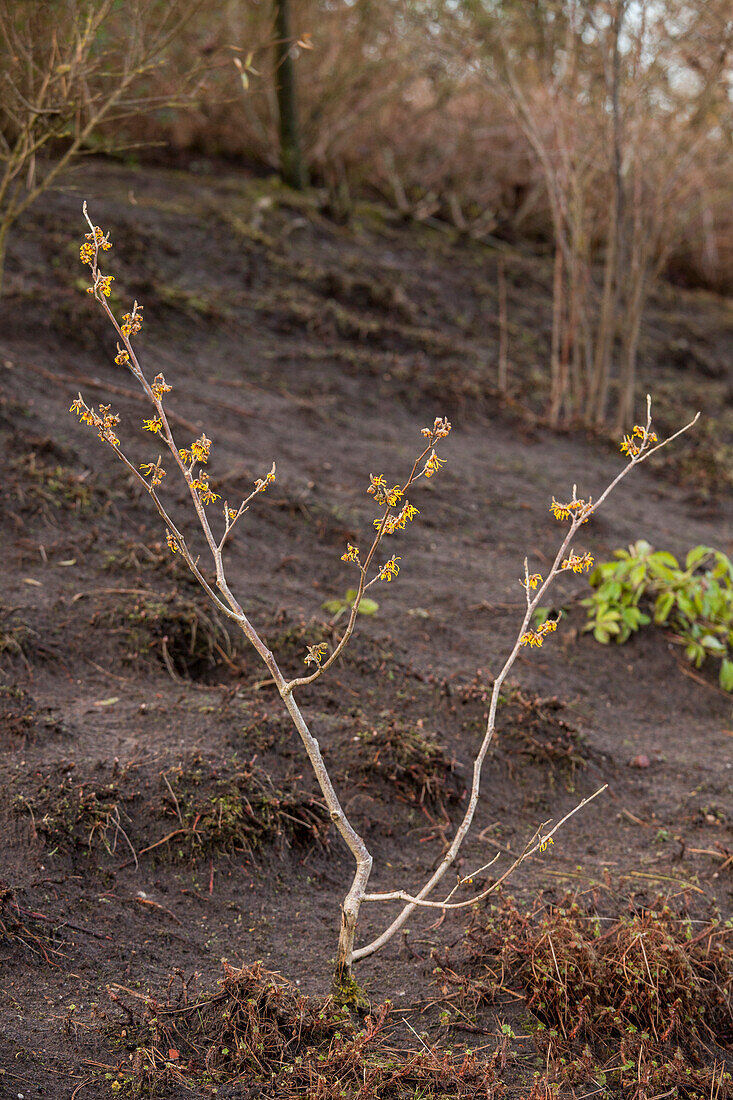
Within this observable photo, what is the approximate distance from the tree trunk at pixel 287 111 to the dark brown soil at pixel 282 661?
4.73ft

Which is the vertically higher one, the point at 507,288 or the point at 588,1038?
the point at 507,288

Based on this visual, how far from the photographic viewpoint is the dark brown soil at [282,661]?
2.31 m

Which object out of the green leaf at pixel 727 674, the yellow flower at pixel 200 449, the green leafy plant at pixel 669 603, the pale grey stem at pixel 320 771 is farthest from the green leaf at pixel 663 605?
the yellow flower at pixel 200 449

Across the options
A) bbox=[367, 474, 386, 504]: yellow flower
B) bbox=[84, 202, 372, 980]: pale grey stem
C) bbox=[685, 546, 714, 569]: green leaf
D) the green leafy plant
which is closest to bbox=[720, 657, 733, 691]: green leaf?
the green leafy plant

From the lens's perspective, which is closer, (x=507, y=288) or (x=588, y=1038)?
(x=588, y=1038)

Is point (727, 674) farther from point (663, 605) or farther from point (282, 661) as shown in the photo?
point (282, 661)

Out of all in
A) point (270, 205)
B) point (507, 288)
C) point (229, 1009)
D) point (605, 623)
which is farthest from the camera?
point (507, 288)

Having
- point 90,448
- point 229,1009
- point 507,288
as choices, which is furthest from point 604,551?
point 507,288

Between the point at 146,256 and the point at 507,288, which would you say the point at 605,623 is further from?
the point at 507,288

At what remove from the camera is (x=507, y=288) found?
8586 mm

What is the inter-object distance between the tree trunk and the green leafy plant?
5.19m

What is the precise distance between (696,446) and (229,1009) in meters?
6.21

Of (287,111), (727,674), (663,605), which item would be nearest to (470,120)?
(287,111)

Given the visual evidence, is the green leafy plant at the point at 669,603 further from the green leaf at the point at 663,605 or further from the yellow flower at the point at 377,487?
the yellow flower at the point at 377,487
